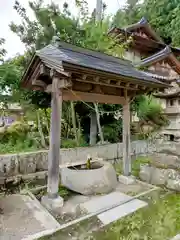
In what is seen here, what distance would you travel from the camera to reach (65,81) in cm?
379

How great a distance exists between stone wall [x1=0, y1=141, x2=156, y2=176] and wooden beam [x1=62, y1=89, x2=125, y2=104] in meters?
1.76

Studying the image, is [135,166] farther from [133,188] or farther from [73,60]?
[73,60]

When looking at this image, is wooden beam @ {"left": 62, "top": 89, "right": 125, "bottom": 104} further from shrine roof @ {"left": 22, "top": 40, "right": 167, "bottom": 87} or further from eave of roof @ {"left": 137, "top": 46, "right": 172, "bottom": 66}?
eave of roof @ {"left": 137, "top": 46, "right": 172, "bottom": 66}

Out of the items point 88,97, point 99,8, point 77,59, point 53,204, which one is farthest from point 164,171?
point 99,8

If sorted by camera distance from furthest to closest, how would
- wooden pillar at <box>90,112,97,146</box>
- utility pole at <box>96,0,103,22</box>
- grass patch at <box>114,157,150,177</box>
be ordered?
utility pole at <box>96,0,103,22</box>
wooden pillar at <box>90,112,97,146</box>
grass patch at <box>114,157,150,177</box>

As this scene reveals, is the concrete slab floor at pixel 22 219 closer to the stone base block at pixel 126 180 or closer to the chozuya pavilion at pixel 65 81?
the chozuya pavilion at pixel 65 81

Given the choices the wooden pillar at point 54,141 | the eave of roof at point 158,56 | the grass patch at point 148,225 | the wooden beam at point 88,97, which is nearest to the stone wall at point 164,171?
the grass patch at point 148,225

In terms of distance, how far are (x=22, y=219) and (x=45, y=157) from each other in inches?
99.0

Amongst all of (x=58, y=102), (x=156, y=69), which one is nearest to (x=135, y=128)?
(x=58, y=102)

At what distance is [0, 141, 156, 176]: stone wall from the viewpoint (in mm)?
5352

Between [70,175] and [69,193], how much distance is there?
0.44 meters

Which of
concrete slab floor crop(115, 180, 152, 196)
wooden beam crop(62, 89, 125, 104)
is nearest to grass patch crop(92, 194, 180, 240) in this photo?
concrete slab floor crop(115, 180, 152, 196)

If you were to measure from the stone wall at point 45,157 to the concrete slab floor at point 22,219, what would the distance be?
4.07ft

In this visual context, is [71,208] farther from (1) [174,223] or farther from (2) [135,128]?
(2) [135,128]
